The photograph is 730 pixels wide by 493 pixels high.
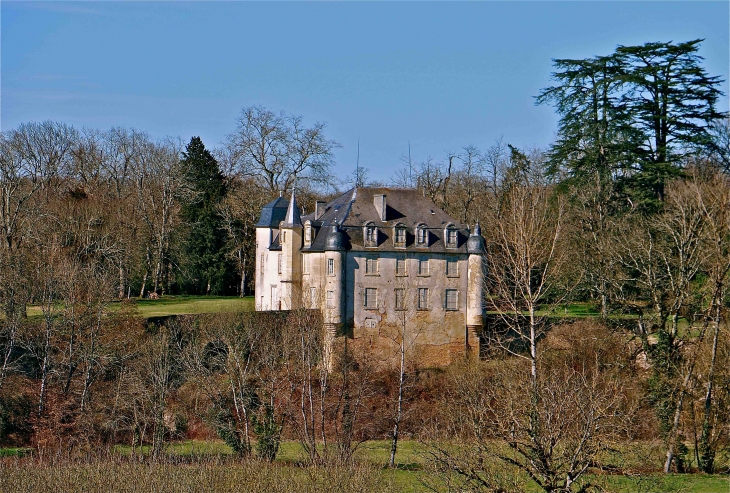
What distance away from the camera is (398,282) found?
134ft

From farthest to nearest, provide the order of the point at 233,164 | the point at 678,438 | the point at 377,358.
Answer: the point at 233,164, the point at 377,358, the point at 678,438

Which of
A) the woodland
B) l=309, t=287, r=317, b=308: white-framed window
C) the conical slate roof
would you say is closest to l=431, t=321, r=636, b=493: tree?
the woodland

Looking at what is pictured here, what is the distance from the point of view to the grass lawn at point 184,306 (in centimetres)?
4303

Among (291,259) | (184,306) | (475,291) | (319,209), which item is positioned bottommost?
(184,306)

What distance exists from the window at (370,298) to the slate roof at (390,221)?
5.55 ft

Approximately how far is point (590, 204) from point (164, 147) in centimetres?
3053

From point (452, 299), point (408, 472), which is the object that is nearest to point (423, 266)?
point (452, 299)

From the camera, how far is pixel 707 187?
36.7m

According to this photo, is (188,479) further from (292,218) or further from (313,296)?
(292,218)

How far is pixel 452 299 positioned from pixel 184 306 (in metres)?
14.0

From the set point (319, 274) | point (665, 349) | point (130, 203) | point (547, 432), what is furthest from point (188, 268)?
point (547, 432)

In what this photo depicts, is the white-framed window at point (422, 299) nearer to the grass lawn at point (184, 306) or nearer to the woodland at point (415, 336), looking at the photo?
the woodland at point (415, 336)

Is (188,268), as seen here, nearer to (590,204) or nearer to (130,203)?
(130,203)

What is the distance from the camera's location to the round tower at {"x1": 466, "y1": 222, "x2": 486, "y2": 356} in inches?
1604
